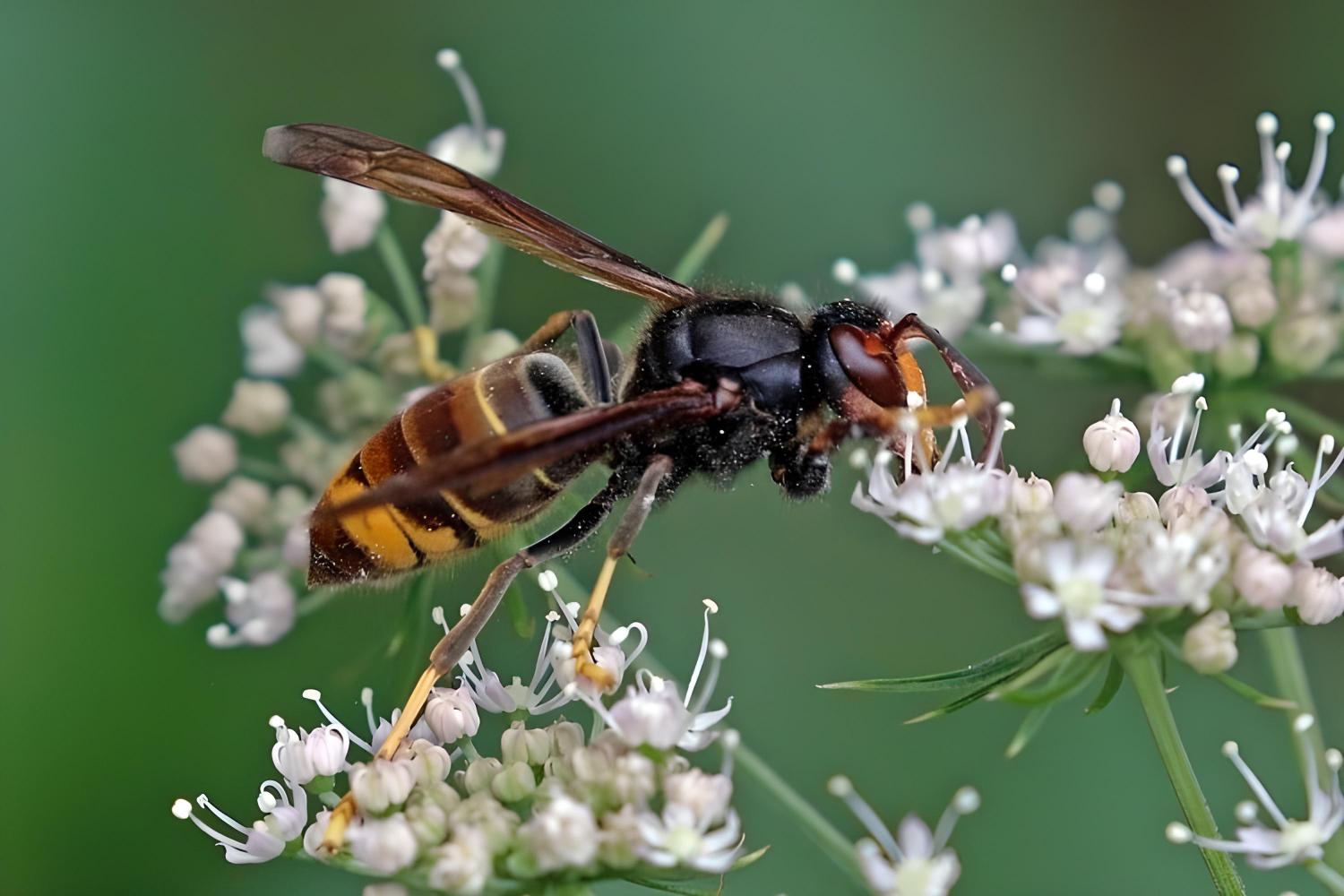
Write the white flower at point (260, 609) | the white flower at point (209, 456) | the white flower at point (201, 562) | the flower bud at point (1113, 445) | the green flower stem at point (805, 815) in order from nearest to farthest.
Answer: the flower bud at point (1113, 445) < the green flower stem at point (805, 815) < the white flower at point (260, 609) < the white flower at point (201, 562) < the white flower at point (209, 456)

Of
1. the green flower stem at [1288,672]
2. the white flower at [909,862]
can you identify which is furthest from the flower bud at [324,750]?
the green flower stem at [1288,672]

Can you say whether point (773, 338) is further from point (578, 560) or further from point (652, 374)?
point (578, 560)

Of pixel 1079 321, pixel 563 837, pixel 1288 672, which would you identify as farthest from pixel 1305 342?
pixel 563 837

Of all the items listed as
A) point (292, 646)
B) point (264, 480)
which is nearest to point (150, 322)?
point (264, 480)

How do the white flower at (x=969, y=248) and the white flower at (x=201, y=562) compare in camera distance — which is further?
the white flower at (x=969, y=248)

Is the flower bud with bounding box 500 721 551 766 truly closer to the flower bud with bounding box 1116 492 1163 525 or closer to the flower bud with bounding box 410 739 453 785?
the flower bud with bounding box 410 739 453 785

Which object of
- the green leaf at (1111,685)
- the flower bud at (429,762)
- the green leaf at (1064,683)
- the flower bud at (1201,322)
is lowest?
the flower bud at (429,762)

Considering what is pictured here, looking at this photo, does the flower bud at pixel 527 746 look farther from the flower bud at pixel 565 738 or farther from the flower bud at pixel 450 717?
the flower bud at pixel 450 717
